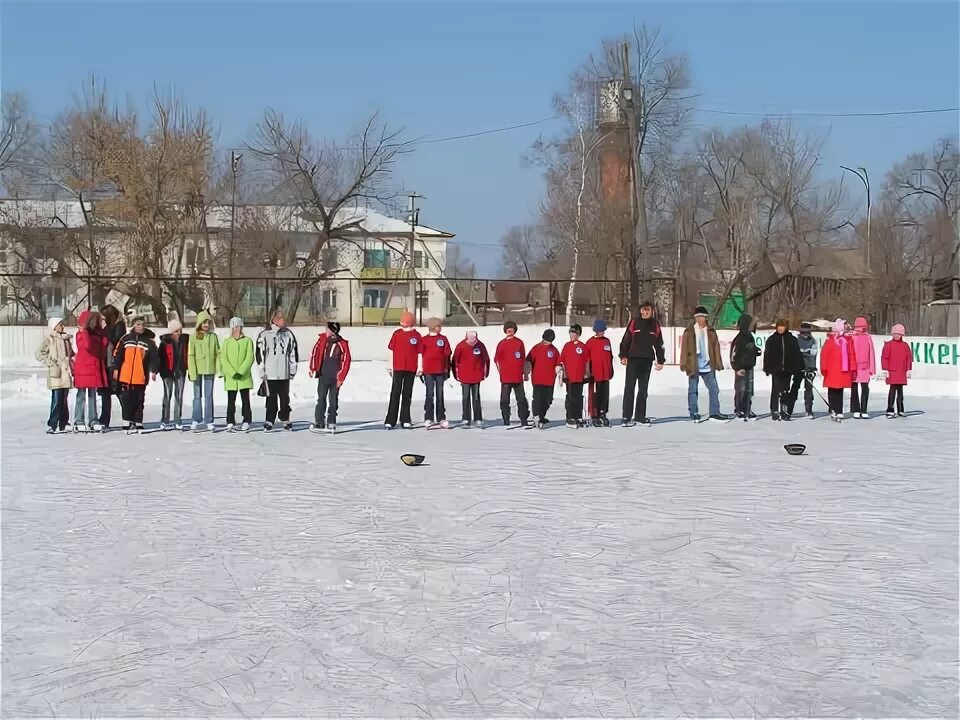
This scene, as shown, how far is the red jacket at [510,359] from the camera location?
15367 mm

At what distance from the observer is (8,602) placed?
6.48m

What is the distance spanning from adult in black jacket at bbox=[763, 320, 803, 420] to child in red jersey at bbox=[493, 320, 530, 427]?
11.7 feet

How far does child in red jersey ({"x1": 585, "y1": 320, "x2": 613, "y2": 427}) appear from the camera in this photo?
15.5 m

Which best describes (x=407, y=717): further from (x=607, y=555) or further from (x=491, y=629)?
(x=607, y=555)

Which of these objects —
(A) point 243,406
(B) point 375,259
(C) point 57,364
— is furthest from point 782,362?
(B) point 375,259

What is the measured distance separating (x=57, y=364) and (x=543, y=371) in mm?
6164

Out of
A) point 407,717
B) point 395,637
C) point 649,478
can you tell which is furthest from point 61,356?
point 407,717

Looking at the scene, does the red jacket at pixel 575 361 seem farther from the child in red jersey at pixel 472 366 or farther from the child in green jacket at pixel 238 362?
the child in green jacket at pixel 238 362

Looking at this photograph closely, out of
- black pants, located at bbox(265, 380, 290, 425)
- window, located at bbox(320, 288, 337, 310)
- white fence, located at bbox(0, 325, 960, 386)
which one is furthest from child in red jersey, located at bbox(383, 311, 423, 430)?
window, located at bbox(320, 288, 337, 310)

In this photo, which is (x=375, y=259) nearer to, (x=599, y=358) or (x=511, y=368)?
(x=511, y=368)

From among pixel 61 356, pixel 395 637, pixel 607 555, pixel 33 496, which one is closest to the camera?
pixel 395 637

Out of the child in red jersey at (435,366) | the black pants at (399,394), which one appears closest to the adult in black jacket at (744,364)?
the child in red jersey at (435,366)

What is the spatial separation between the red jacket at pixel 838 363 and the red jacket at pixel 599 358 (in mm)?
3154

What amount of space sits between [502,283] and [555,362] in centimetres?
1614
